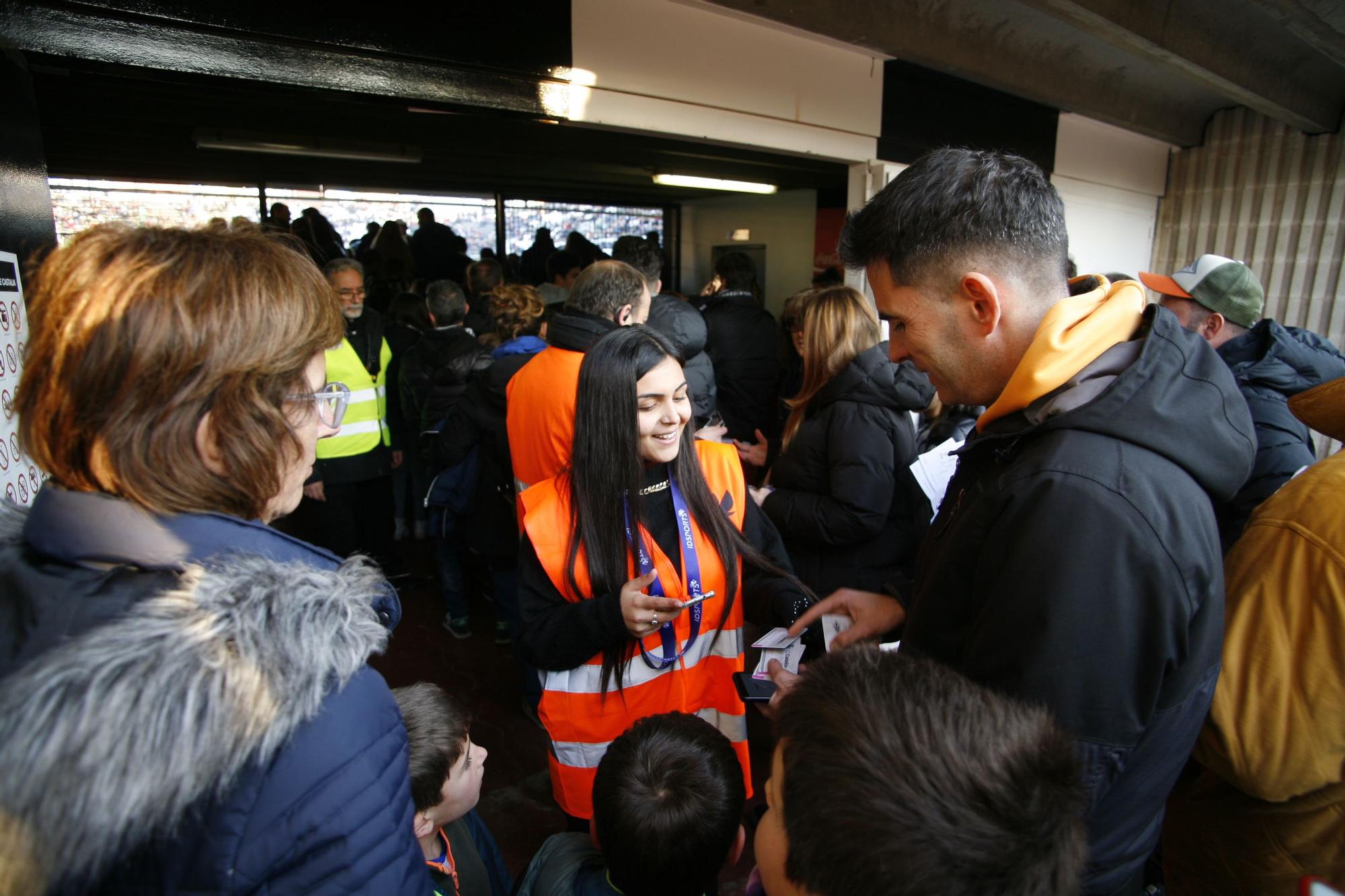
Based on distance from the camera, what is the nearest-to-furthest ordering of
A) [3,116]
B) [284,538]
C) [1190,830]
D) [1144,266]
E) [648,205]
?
[284,538] → [1190,830] → [3,116] → [1144,266] → [648,205]

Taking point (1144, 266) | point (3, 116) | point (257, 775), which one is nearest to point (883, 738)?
point (257, 775)

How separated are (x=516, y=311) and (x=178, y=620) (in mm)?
3468

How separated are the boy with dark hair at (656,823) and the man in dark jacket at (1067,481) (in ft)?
1.64

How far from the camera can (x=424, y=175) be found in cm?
768

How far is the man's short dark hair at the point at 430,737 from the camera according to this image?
1.44 m

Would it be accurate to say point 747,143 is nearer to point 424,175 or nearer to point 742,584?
point 742,584

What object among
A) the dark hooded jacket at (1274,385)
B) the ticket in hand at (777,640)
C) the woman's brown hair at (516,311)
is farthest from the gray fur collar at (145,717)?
the woman's brown hair at (516,311)

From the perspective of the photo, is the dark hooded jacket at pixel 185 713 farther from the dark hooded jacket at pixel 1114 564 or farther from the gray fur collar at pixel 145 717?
the dark hooded jacket at pixel 1114 564

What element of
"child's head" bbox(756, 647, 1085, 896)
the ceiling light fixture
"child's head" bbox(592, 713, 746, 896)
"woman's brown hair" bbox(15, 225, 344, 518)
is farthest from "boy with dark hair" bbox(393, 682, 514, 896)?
the ceiling light fixture

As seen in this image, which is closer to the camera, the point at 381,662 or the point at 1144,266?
the point at 381,662

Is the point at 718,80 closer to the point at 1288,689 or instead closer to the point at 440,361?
the point at 440,361

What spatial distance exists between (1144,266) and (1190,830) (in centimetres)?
669

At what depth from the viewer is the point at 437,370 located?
171 inches

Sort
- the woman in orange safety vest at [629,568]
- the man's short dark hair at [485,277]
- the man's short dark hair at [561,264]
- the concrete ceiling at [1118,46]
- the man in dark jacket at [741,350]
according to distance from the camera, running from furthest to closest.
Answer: the man's short dark hair at [561,264] < the man's short dark hair at [485,277] < the man in dark jacket at [741,350] < the concrete ceiling at [1118,46] < the woman in orange safety vest at [629,568]
